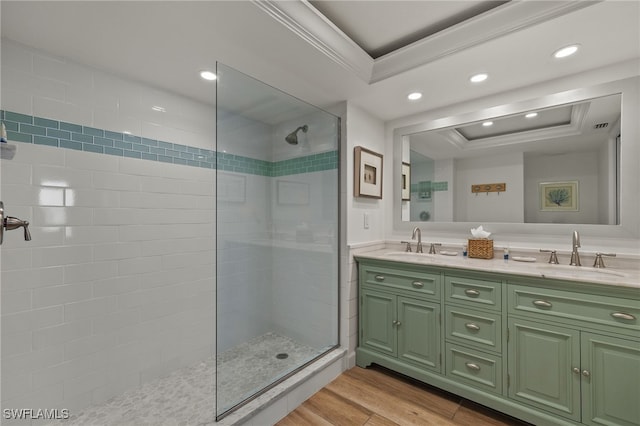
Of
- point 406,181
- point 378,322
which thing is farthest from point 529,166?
point 378,322

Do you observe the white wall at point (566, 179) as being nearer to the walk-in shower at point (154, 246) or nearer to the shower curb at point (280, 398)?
the walk-in shower at point (154, 246)

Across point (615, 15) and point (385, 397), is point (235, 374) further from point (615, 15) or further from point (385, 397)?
point (615, 15)

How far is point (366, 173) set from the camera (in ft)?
7.97

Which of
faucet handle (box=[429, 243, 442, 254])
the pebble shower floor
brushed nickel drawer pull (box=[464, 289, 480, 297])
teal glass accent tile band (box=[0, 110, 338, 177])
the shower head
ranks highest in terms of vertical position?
the shower head

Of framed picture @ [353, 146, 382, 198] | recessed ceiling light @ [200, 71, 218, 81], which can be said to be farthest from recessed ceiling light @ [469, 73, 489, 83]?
recessed ceiling light @ [200, 71, 218, 81]

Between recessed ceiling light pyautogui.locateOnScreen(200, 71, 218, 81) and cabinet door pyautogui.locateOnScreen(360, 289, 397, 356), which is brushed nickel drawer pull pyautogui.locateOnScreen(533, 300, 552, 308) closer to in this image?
cabinet door pyautogui.locateOnScreen(360, 289, 397, 356)

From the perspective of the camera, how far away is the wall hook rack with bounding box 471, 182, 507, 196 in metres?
2.17

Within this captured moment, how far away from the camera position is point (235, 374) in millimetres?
1699

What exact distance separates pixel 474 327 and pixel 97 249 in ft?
8.18

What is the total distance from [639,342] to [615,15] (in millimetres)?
1567

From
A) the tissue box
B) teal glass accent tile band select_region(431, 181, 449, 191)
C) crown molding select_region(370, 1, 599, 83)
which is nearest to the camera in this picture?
crown molding select_region(370, 1, 599, 83)

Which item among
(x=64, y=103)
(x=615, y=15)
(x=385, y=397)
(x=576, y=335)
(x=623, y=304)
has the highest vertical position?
(x=615, y=15)

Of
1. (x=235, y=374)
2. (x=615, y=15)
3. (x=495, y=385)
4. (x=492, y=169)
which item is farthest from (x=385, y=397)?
(x=615, y=15)

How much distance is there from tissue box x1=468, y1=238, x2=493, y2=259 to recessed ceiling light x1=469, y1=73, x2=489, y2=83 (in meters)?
1.16
